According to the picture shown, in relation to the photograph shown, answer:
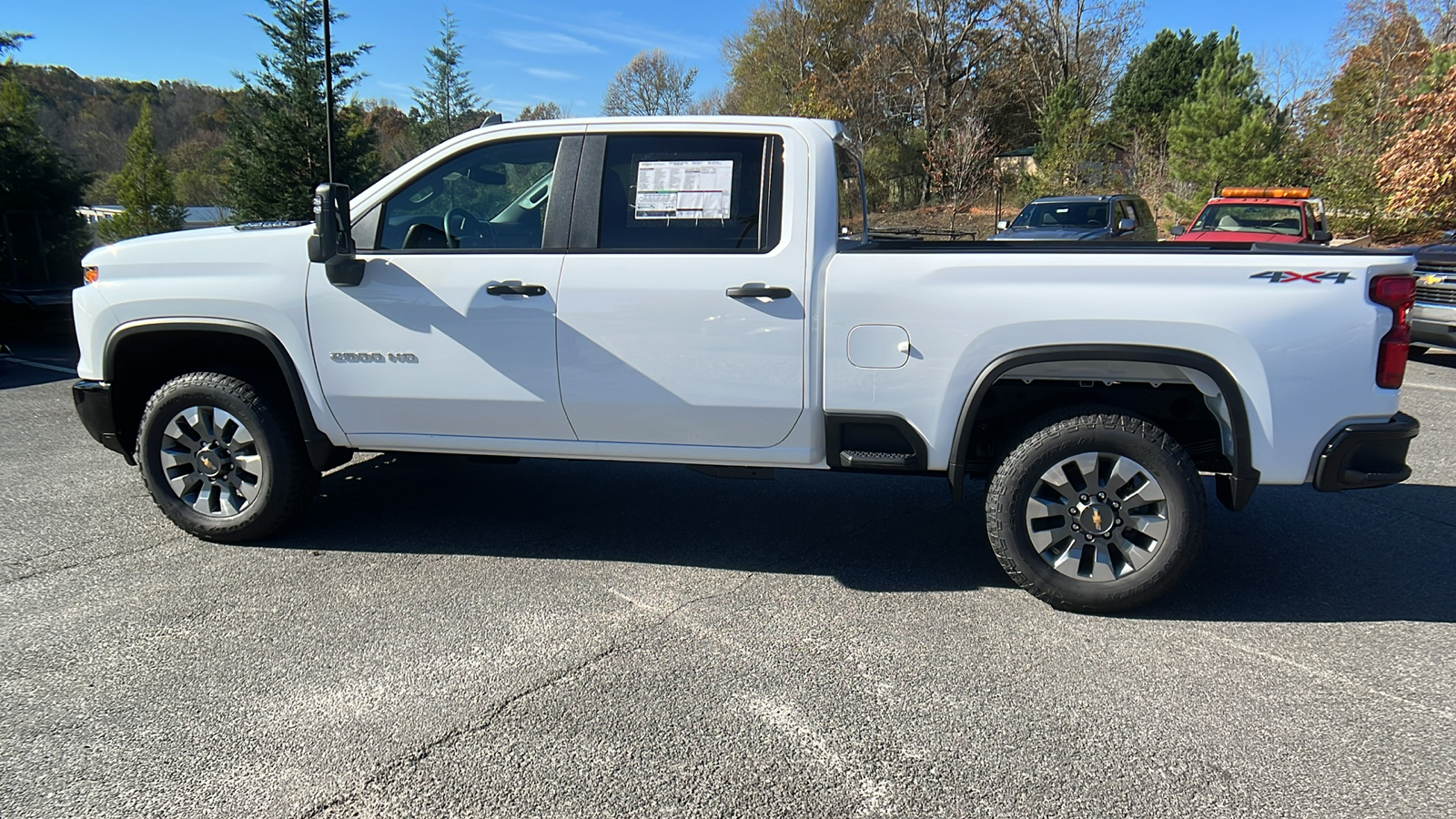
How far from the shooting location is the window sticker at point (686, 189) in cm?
409

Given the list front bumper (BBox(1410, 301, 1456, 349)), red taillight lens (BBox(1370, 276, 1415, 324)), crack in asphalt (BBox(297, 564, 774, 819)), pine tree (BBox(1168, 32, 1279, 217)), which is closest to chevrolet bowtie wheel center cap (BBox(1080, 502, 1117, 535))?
red taillight lens (BBox(1370, 276, 1415, 324))

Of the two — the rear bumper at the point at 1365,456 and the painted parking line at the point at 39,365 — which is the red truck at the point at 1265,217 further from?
the painted parking line at the point at 39,365

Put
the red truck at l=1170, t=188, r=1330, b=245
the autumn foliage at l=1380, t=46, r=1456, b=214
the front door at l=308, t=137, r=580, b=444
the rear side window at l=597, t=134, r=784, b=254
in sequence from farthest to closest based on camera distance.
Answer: the autumn foliage at l=1380, t=46, r=1456, b=214
the red truck at l=1170, t=188, r=1330, b=245
the front door at l=308, t=137, r=580, b=444
the rear side window at l=597, t=134, r=784, b=254

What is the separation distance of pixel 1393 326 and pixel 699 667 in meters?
2.90

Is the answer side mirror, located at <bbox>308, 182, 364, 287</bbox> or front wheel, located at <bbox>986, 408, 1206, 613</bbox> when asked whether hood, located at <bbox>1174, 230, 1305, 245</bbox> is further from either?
side mirror, located at <bbox>308, 182, 364, 287</bbox>

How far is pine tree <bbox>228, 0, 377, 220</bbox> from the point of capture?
20.2 meters

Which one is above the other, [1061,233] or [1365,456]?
[1061,233]

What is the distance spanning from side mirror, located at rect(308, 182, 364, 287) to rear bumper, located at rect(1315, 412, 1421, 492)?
4.16 m

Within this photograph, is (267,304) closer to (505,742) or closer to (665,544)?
(665,544)

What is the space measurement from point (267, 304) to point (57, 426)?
4.34 metres

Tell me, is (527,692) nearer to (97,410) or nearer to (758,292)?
(758,292)

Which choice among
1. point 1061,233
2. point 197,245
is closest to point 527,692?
point 197,245

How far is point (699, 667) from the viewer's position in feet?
11.2

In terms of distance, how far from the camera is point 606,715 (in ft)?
10.1
